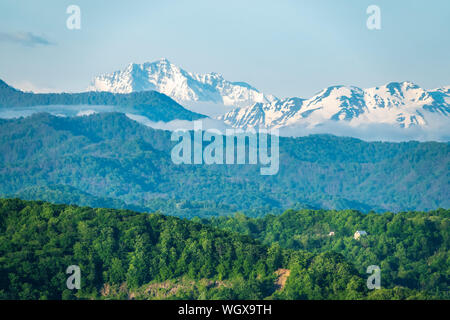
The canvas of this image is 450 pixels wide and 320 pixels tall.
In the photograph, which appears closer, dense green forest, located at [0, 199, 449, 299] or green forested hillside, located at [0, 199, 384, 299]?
dense green forest, located at [0, 199, 449, 299]

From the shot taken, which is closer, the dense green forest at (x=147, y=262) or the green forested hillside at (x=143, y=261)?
the dense green forest at (x=147, y=262)

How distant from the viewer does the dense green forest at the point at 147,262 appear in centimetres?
13062

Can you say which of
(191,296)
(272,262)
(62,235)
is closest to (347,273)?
(272,262)

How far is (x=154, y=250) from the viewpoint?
145750mm

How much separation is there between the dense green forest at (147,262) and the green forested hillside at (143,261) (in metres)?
0.15

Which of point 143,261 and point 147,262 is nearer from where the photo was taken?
point 143,261

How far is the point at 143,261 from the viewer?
465 feet

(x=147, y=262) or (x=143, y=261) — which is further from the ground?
A: (x=143, y=261)

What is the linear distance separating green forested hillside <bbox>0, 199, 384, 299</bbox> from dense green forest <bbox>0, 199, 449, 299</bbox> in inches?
6.1

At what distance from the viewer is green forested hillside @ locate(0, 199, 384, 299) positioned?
430 feet

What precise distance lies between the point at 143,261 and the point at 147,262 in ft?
2.36
